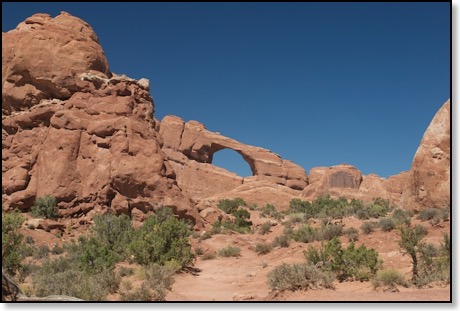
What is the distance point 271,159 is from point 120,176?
135ft

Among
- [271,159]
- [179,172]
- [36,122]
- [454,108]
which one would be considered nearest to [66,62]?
[36,122]

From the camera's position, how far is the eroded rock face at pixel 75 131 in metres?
22.4

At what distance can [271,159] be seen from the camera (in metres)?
61.7

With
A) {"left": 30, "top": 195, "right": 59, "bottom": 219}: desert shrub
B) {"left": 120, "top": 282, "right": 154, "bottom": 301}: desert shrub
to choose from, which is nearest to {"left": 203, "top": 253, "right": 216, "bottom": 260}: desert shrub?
{"left": 120, "top": 282, "right": 154, "bottom": 301}: desert shrub

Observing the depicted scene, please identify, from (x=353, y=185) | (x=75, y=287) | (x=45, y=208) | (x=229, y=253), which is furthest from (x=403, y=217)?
(x=353, y=185)

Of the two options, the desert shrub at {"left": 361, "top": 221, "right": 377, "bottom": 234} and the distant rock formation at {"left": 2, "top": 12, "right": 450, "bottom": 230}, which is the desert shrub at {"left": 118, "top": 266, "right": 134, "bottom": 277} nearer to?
the desert shrub at {"left": 361, "top": 221, "right": 377, "bottom": 234}

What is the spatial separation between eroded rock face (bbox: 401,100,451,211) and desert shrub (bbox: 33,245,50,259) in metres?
14.2

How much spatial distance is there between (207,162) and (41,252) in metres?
43.2

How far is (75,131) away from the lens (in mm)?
23672

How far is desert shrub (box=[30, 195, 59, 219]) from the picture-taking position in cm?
2122

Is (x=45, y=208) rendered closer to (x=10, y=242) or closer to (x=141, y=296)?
(x=10, y=242)

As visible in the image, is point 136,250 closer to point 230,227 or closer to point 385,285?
point 385,285

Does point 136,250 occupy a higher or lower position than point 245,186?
lower

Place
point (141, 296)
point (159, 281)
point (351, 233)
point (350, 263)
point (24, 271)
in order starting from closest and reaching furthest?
point (141, 296) < point (159, 281) < point (350, 263) < point (24, 271) < point (351, 233)
